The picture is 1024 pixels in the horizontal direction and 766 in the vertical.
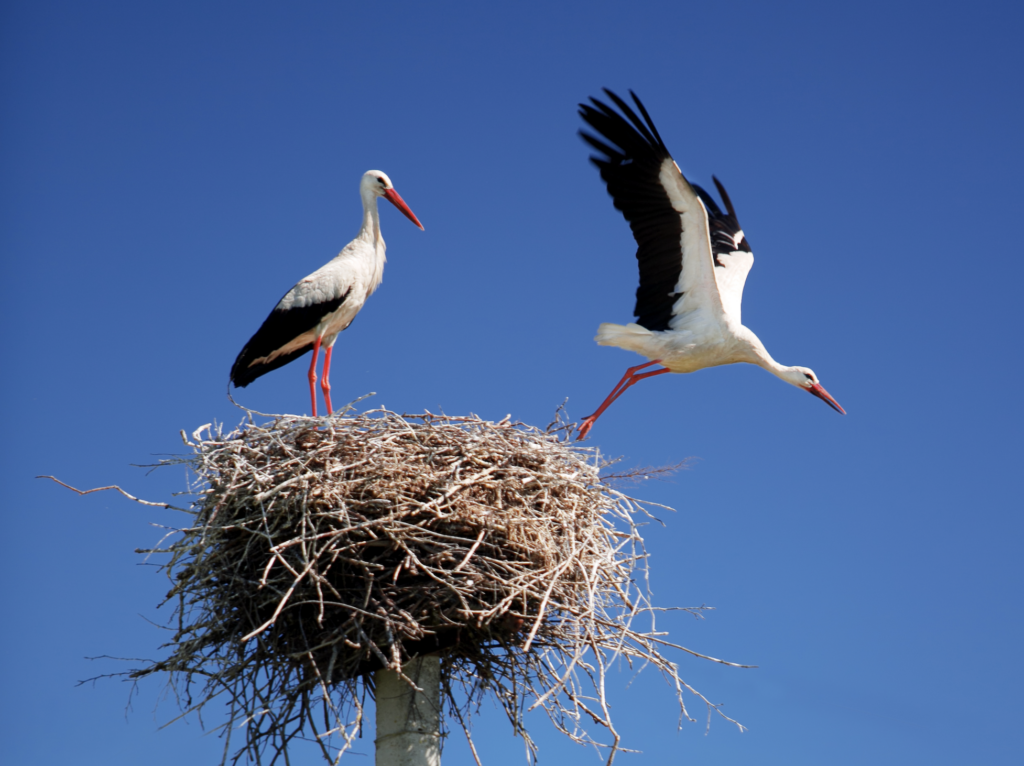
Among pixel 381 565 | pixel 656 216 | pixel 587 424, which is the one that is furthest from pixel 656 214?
pixel 381 565

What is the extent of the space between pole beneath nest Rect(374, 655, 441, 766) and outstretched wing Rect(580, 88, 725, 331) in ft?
12.4

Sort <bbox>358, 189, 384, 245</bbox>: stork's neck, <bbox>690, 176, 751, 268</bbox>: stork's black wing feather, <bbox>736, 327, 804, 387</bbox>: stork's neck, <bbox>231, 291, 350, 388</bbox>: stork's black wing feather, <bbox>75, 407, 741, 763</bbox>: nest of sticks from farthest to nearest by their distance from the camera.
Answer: <bbox>690, 176, 751, 268</bbox>: stork's black wing feather
<bbox>736, 327, 804, 387</bbox>: stork's neck
<bbox>358, 189, 384, 245</bbox>: stork's neck
<bbox>231, 291, 350, 388</bbox>: stork's black wing feather
<bbox>75, 407, 741, 763</bbox>: nest of sticks

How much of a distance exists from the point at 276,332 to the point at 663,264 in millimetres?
2896

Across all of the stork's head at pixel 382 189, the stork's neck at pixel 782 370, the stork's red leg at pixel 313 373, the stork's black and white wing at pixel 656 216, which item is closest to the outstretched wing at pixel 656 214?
the stork's black and white wing at pixel 656 216

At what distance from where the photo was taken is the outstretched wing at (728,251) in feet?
30.5

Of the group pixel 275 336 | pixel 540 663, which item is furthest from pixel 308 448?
pixel 275 336

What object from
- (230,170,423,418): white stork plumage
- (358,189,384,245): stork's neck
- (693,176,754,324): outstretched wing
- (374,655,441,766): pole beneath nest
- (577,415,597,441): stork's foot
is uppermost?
(693,176,754,324): outstretched wing

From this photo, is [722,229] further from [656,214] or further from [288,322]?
[288,322]

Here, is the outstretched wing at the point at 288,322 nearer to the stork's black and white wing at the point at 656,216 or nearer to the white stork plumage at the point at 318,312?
the white stork plumage at the point at 318,312

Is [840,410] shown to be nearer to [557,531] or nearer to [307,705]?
[557,531]

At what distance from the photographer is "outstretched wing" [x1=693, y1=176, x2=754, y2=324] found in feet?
30.5

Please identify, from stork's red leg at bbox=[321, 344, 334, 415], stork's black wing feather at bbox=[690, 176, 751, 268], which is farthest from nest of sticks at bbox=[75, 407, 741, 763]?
stork's black wing feather at bbox=[690, 176, 751, 268]

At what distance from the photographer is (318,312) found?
731 centimetres

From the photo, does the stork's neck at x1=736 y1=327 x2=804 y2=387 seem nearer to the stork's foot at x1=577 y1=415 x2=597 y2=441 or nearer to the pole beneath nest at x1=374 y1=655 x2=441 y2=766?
the stork's foot at x1=577 y1=415 x2=597 y2=441
